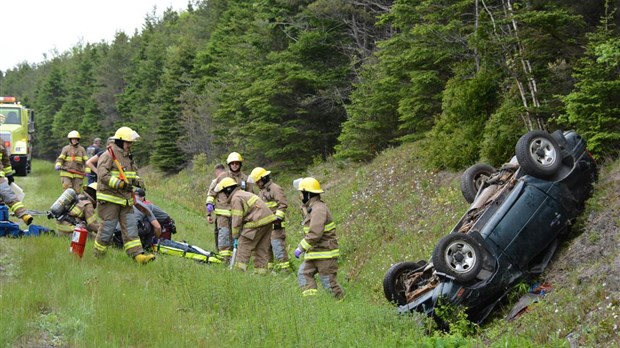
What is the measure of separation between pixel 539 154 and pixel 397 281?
8.59 feet

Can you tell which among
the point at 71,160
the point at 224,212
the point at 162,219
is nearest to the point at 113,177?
the point at 162,219

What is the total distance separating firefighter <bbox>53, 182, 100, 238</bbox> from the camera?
11.4 metres

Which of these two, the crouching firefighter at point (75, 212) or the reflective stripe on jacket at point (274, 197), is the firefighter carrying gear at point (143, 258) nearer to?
the crouching firefighter at point (75, 212)

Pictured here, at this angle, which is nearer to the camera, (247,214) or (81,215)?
(247,214)

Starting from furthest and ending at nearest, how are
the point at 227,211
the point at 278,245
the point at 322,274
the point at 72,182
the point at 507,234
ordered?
1. the point at 72,182
2. the point at 227,211
3. the point at 278,245
4. the point at 322,274
5. the point at 507,234

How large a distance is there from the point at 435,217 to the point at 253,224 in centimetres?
409

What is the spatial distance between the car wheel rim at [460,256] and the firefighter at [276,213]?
4149 mm

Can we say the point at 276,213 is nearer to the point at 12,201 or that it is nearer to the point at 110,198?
the point at 110,198

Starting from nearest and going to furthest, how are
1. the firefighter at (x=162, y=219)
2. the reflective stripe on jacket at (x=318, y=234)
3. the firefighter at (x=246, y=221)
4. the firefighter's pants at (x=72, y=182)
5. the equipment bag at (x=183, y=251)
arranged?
the reflective stripe on jacket at (x=318, y=234)
the firefighter at (x=246, y=221)
the equipment bag at (x=183, y=251)
the firefighter at (x=162, y=219)
the firefighter's pants at (x=72, y=182)

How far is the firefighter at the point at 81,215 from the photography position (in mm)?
11352

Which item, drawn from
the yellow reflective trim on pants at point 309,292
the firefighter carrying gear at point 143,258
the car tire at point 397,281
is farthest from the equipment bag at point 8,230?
the car tire at point 397,281

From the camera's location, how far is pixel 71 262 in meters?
8.97

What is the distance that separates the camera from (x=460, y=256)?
8430 millimetres

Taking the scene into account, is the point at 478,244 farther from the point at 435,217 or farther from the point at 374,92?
the point at 374,92
